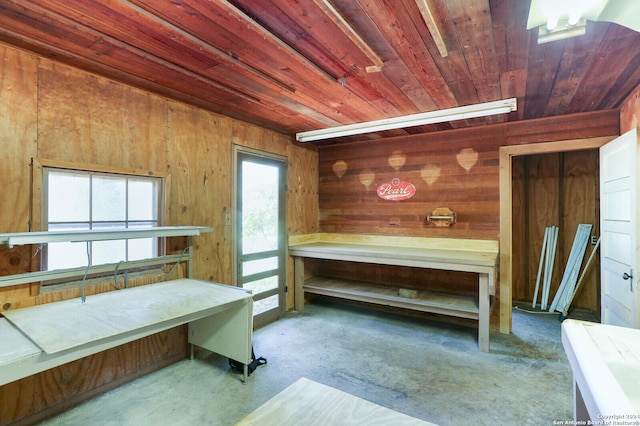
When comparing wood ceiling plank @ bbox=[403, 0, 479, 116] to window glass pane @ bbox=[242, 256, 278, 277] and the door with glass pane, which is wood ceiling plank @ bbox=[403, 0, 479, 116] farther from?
window glass pane @ bbox=[242, 256, 278, 277]

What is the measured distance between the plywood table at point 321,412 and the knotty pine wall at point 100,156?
189 centimetres

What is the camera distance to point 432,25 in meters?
1.68

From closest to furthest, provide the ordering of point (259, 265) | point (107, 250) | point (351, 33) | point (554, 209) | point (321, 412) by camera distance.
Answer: point (321, 412) < point (351, 33) < point (107, 250) < point (259, 265) < point (554, 209)

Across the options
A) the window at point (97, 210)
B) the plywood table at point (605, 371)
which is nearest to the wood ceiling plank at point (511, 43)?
the plywood table at point (605, 371)

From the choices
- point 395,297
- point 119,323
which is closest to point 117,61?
point 119,323

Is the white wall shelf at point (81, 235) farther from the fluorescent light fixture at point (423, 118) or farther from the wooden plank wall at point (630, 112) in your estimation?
the wooden plank wall at point (630, 112)

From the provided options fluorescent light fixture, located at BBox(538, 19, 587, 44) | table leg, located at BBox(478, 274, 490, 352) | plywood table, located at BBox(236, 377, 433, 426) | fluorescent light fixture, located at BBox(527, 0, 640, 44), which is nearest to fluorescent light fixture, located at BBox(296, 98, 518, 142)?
fluorescent light fixture, located at BBox(538, 19, 587, 44)

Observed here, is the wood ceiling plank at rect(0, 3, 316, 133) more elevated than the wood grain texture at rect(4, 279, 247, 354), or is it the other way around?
the wood ceiling plank at rect(0, 3, 316, 133)

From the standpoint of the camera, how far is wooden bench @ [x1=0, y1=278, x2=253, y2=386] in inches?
59.7

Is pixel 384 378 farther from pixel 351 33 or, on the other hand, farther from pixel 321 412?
pixel 351 33

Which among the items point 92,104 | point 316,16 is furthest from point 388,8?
point 92,104

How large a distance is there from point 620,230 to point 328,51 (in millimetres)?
2778

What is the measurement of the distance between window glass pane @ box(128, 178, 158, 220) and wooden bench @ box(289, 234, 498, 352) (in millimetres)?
1870

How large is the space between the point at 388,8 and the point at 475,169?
8.85 feet
